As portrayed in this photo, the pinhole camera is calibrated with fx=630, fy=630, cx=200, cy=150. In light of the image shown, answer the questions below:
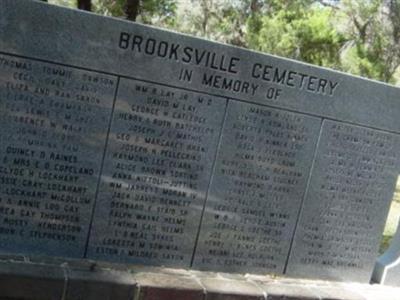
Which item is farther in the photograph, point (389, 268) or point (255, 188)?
point (389, 268)

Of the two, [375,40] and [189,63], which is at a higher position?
[375,40]

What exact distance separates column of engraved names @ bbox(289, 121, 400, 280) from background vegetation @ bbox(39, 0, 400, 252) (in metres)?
14.9

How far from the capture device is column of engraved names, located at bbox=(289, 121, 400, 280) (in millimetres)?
4898

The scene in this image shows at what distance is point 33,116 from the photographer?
13.0 ft

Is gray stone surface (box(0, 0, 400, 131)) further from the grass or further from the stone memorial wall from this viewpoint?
the grass

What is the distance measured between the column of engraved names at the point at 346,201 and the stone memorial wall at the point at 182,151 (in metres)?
0.01

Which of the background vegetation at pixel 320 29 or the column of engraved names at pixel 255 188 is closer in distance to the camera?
the column of engraved names at pixel 255 188

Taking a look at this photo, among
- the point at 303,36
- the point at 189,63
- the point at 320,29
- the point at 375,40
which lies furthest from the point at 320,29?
the point at 189,63

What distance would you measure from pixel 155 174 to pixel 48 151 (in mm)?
747

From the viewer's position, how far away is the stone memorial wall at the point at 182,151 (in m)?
3.98

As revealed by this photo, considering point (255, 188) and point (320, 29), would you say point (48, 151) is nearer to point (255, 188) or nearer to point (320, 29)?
point (255, 188)

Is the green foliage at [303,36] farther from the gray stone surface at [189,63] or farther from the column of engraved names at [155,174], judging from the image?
the column of engraved names at [155,174]

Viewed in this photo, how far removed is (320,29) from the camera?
2583 centimetres

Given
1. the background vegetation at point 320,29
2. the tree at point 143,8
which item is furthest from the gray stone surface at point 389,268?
the background vegetation at point 320,29
